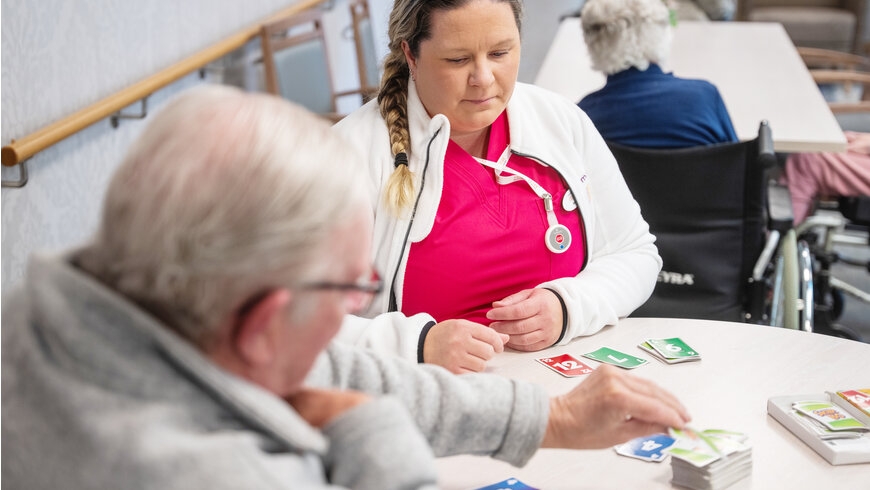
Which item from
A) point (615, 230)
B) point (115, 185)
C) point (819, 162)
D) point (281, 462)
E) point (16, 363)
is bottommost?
point (819, 162)

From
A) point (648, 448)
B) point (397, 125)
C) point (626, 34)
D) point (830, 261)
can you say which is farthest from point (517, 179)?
point (830, 261)

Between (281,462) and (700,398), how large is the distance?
0.90 metres

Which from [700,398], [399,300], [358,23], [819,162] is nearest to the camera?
[700,398]

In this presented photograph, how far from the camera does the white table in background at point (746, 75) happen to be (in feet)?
10.2

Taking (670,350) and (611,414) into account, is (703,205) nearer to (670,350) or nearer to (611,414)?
(670,350)

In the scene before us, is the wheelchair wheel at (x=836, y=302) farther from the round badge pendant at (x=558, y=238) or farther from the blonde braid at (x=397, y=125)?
the blonde braid at (x=397, y=125)

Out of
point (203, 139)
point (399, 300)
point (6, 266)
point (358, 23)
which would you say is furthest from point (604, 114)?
point (358, 23)

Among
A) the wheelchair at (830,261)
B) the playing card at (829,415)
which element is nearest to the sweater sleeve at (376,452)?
the playing card at (829,415)

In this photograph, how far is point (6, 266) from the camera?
274cm

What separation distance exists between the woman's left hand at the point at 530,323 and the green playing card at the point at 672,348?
0.18 meters

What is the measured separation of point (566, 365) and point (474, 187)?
1.45 ft

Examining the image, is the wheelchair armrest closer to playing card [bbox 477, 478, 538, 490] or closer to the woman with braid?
the woman with braid

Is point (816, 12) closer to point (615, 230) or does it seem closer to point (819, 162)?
point (819, 162)

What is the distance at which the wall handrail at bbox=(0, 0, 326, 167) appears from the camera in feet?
8.59
